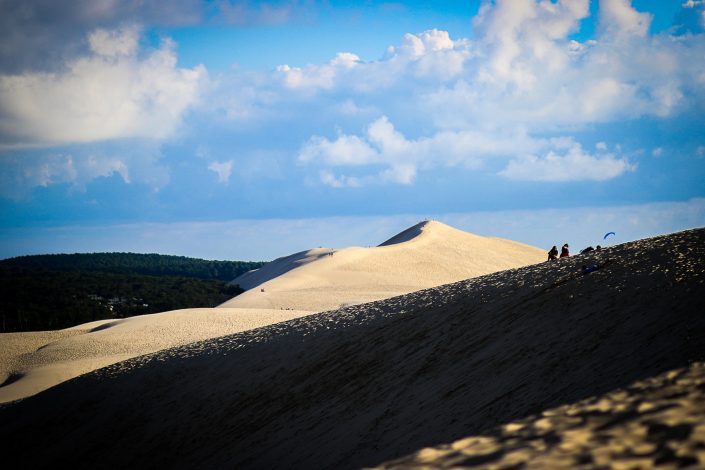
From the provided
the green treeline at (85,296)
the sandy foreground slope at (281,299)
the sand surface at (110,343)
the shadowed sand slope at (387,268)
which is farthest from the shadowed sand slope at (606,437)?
the green treeline at (85,296)

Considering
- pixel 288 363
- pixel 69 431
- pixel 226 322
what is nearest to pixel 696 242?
pixel 288 363

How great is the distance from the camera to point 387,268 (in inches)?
2857

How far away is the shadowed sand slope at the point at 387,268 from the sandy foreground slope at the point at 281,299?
103 millimetres

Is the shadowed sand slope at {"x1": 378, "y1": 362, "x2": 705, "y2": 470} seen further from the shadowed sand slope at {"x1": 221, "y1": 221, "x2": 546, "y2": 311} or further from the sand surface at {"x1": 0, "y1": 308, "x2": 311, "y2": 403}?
the shadowed sand slope at {"x1": 221, "y1": 221, "x2": 546, "y2": 311}

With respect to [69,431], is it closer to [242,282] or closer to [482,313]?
[482,313]

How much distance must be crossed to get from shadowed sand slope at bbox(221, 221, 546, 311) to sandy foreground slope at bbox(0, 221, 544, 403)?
0.10 metres

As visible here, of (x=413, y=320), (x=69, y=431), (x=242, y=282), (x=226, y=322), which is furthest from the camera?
(x=242, y=282)

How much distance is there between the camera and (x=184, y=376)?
23.1 metres

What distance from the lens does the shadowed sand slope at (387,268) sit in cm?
6041

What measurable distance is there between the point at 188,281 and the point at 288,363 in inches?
3640

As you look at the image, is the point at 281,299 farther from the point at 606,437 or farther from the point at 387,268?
the point at 606,437

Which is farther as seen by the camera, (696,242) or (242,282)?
(242,282)

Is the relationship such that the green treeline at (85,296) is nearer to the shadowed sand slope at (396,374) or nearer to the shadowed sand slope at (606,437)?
the shadowed sand slope at (396,374)

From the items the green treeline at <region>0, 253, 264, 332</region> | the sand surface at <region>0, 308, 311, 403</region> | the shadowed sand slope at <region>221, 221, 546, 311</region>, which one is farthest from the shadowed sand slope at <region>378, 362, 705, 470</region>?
the green treeline at <region>0, 253, 264, 332</region>
